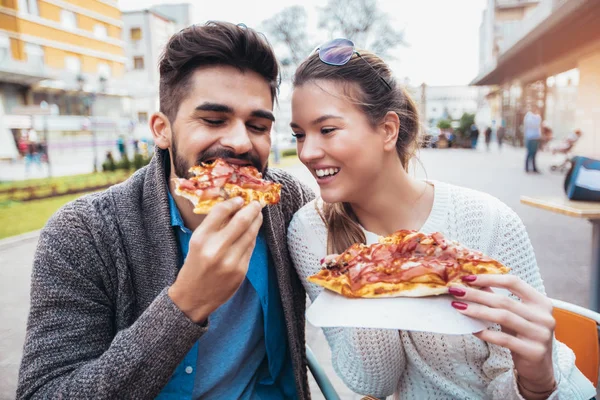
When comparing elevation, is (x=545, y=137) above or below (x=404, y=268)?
above

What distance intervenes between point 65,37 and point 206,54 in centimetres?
4322

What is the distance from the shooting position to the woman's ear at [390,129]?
2.64m

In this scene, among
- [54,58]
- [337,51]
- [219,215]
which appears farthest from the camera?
[54,58]

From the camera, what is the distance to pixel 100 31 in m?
39.3

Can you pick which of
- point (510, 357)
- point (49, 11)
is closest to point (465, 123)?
point (49, 11)

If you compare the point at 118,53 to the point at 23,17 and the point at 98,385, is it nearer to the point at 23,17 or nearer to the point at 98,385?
the point at 23,17

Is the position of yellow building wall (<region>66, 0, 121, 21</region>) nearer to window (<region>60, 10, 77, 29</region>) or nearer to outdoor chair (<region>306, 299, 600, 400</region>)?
window (<region>60, 10, 77, 29</region>)

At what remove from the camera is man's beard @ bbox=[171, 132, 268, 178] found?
2.23m

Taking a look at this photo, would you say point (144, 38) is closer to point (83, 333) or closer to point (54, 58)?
point (54, 58)

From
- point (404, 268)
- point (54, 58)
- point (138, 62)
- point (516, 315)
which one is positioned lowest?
point (516, 315)

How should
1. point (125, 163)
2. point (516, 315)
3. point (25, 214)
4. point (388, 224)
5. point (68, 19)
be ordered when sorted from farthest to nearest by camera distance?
point (68, 19) < point (125, 163) < point (25, 214) < point (388, 224) < point (516, 315)

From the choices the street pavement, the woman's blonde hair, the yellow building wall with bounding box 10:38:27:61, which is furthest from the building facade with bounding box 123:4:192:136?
the woman's blonde hair

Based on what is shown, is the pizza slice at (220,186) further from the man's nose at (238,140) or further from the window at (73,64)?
the window at (73,64)

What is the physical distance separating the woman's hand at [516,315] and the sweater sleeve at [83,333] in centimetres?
111
